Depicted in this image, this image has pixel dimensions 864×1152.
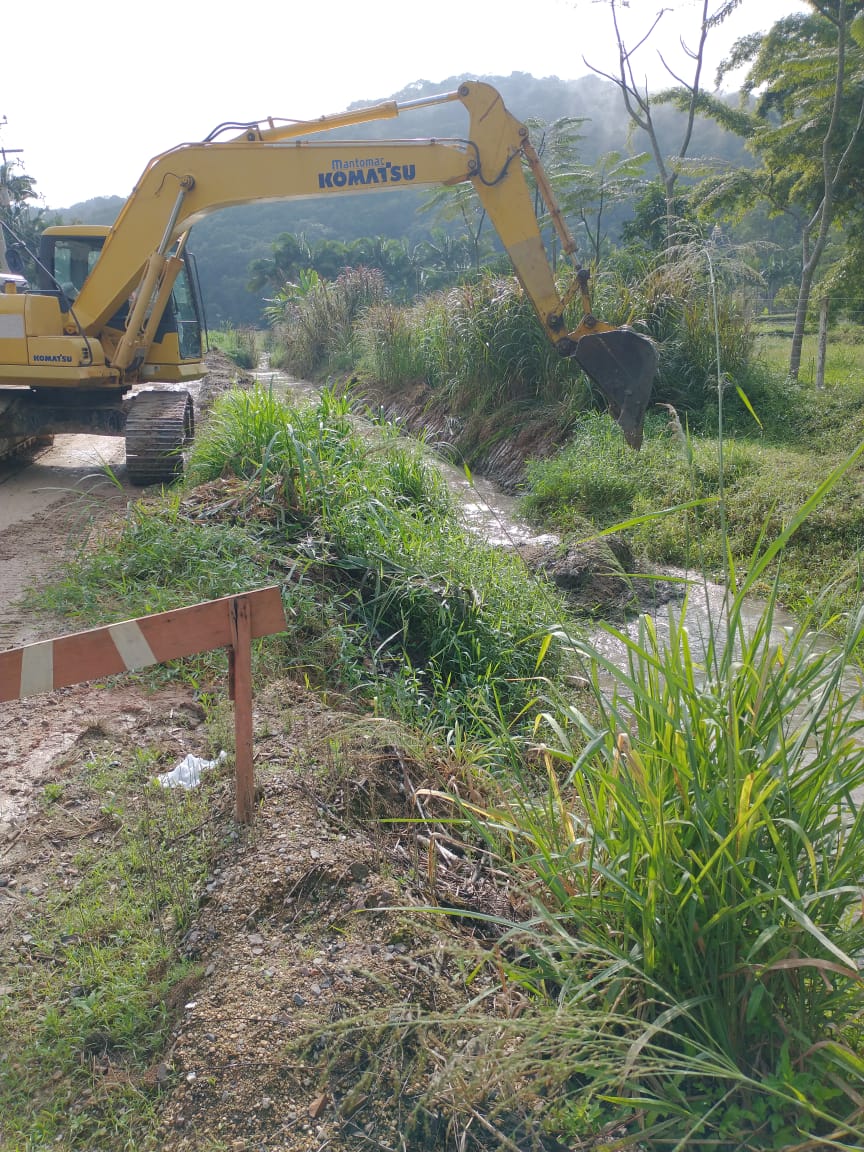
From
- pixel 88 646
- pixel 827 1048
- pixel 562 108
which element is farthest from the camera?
pixel 562 108

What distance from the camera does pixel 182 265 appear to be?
934cm

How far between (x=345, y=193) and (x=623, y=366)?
307cm

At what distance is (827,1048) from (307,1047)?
1100 mm

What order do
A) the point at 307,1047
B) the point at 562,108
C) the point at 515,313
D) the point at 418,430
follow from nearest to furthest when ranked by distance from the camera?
the point at 307,1047, the point at 515,313, the point at 418,430, the point at 562,108

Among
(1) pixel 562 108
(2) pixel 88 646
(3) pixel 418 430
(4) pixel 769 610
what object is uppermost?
(1) pixel 562 108

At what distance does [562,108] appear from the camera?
118250 mm

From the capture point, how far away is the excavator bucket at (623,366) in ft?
27.9

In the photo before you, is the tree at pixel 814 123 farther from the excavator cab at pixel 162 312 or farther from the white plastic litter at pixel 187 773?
the white plastic litter at pixel 187 773

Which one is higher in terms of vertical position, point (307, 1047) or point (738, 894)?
point (738, 894)

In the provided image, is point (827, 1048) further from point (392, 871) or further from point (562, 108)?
point (562, 108)

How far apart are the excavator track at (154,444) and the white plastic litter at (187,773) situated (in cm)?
524

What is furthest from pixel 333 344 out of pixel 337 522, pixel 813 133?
pixel 337 522

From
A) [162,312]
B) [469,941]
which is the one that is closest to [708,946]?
[469,941]

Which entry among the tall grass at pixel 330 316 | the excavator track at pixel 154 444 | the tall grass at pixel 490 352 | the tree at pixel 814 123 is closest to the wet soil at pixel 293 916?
the excavator track at pixel 154 444
